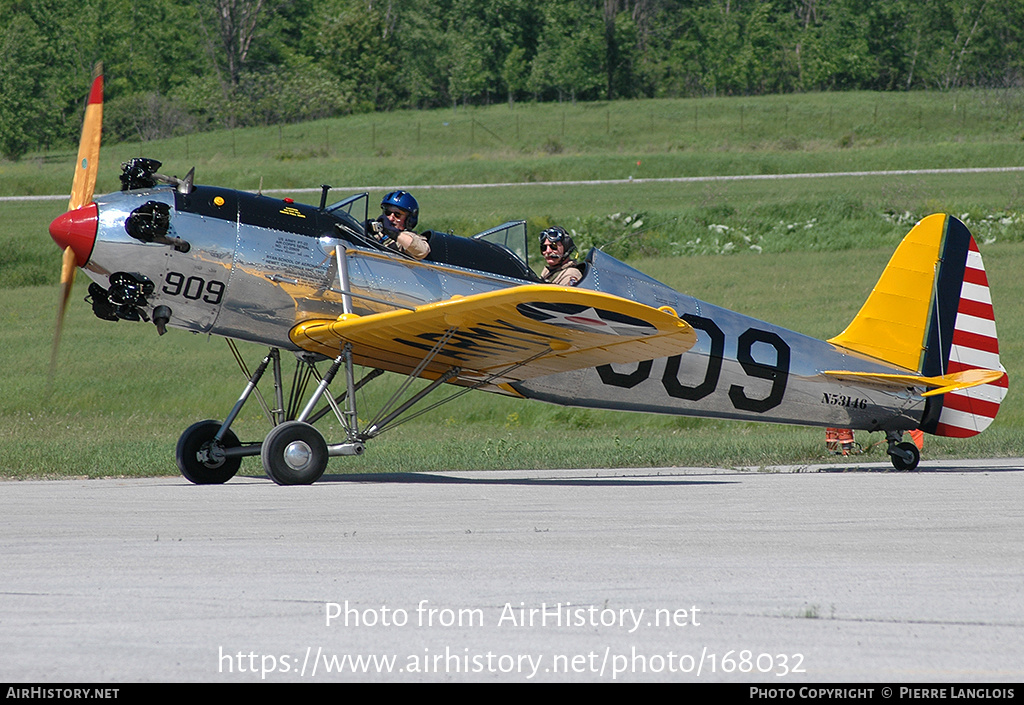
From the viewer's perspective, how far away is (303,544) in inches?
240


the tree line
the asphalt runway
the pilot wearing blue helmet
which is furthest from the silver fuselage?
the tree line

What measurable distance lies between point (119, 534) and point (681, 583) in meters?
3.45

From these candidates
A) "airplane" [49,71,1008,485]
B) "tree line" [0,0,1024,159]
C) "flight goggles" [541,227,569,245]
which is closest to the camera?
"airplane" [49,71,1008,485]

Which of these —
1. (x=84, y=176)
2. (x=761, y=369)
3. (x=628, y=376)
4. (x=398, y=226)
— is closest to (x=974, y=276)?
(x=761, y=369)

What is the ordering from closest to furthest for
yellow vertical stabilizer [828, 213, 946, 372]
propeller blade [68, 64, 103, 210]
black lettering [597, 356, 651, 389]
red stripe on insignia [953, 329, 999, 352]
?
propeller blade [68, 64, 103, 210]
black lettering [597, 356, 651, 389]
yellow vertical stabilizer [828, 213, 946, 372]
red stripe on insignia [953, 329, 999, 352]

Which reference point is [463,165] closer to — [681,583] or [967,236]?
[967,236]

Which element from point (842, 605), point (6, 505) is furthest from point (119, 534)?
point (842, 605)

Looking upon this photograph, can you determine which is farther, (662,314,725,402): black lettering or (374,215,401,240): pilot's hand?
(662,314,725,402): black lettering

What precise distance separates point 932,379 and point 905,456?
36.7 inches

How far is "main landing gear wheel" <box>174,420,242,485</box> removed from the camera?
34.6 ft

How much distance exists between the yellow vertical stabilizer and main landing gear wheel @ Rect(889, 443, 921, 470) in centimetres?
91

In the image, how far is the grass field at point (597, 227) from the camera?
16062 millimetres

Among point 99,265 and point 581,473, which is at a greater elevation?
point 99,265

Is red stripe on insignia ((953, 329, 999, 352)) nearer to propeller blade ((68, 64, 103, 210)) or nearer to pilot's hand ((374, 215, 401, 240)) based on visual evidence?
pilot's hand ((374, 215, 401, 240))
